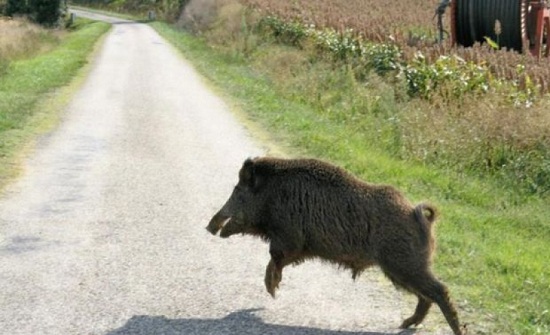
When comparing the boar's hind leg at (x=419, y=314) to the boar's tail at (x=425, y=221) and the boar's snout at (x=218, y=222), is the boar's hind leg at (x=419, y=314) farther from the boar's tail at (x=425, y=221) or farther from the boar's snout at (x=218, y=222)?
the boar's snout at (x=218, y=222)

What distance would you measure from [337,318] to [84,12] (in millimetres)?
70851

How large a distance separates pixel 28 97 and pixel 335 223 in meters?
14.4

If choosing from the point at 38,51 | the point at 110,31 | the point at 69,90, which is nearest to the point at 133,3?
the point at 110,31

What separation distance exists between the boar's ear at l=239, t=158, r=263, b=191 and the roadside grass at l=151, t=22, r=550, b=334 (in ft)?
5.93

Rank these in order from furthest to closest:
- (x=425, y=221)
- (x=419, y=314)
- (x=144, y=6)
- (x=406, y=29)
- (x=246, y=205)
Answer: (x=144, y=6) < (x=406, y=29) < (x=246, y=205) < (x=419, y=314) < (x=425, y=221)

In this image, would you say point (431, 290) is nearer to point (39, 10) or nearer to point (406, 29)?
point (406, 29)

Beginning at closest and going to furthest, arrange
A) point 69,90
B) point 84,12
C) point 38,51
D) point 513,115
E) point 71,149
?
point 513,115 → point 71,149 → point 69,90 → point 38,51 → point 84,12

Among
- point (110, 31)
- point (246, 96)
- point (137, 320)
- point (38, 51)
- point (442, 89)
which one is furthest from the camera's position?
point (110, 31)

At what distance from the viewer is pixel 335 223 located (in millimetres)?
6258

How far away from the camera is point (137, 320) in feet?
20.8

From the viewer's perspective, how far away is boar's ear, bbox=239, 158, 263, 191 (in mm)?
6703

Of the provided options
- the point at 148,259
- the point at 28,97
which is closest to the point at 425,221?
the point at 148,259

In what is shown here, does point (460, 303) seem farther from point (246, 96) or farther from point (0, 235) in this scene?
point (246, 96)

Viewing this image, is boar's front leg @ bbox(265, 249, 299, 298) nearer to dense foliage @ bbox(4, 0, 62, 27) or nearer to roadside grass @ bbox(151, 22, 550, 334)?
roadside grass @ bbox(151, 22, 550, 334)
